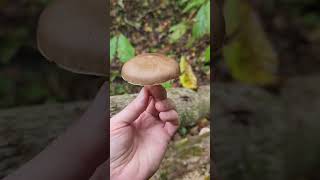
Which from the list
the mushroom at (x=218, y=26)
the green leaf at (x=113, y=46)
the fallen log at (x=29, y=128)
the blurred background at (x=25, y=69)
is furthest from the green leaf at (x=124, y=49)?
the blurred background at (x=25, y=69)

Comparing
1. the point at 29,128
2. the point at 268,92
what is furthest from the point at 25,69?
the point at 268,92

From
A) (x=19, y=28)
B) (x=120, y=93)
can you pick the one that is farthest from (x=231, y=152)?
(x=19, y=28)

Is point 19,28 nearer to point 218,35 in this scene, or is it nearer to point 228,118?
point 228,118

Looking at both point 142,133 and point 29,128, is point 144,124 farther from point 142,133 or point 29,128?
point 29,128

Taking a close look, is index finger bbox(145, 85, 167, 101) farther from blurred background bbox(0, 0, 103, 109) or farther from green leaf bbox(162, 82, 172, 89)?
blurred background bbox(0, 0, 103, 109)

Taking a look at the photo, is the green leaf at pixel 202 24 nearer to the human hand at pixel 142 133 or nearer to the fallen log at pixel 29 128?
the human hand at pixel 142 133

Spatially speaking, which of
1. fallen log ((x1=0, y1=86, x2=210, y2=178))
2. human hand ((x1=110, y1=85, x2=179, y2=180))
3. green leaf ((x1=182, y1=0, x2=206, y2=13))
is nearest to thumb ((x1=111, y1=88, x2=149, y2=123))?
human hand ((x1=110, y1=85, x2=179, y2=180))

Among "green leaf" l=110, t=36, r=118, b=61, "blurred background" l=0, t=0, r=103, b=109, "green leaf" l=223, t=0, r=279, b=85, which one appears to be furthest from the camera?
"blurred background" l=0, t=0, r=103, b=109
